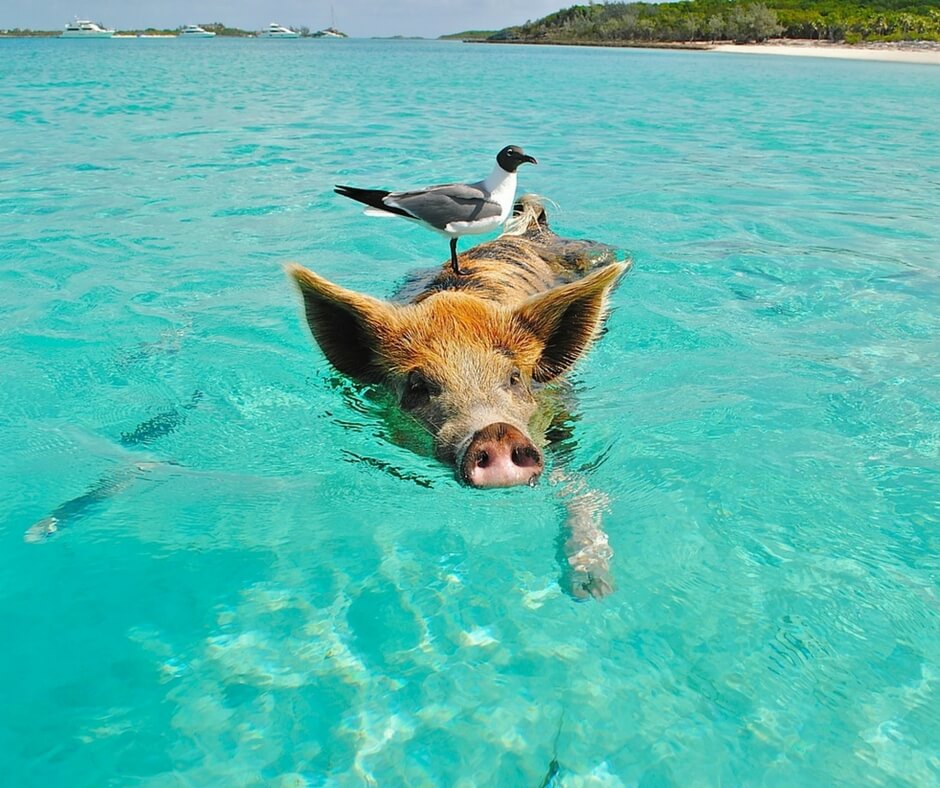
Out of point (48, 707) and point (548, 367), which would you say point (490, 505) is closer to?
point (548, 367)

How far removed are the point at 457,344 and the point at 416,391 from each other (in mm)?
372

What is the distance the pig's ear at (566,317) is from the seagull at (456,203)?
1.58 metres

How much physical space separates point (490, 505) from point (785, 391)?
2.87m

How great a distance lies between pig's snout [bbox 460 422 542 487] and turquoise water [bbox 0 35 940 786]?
64 cm

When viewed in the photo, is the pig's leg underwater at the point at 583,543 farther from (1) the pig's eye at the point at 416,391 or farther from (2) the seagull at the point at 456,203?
(2) the seagull at the point at 456,203

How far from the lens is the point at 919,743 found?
Result: 3.03 metres

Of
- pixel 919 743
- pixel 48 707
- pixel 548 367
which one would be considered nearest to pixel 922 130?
pixel 548 367

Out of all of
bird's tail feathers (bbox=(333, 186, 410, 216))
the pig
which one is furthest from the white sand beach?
the pig

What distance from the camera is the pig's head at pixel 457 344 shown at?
14.7 ft

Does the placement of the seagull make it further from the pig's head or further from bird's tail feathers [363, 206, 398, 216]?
the pig's head

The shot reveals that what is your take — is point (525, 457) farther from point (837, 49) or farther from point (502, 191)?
point (837, 49)

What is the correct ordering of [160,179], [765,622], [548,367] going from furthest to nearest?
[160,179]
[548,367]
[765,622]

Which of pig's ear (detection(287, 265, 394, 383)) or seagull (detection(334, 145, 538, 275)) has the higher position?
Result: seagull (detection(334, 145, 538, 275))

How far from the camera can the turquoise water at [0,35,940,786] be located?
10.2 feet
